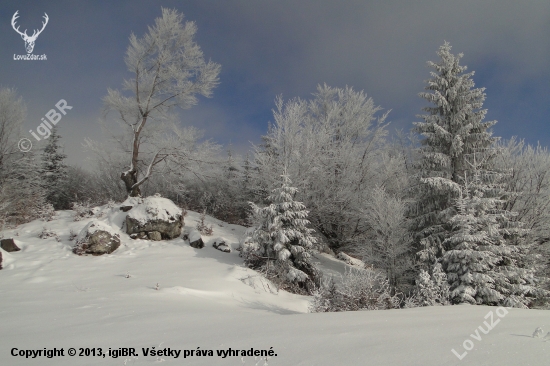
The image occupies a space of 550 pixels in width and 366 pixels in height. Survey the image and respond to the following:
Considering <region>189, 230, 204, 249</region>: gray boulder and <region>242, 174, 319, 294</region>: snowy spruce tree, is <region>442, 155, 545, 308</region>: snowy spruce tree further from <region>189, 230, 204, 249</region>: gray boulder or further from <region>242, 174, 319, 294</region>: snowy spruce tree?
<region>189, 230, 204, 249</region>: gray boulder

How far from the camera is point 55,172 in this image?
72.1 ft

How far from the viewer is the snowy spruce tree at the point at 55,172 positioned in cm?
A: 2142

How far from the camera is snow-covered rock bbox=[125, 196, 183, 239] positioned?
11820 mm

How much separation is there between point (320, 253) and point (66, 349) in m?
14.9

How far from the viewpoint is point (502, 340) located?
2824 millimetres

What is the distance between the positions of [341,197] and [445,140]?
587 cm

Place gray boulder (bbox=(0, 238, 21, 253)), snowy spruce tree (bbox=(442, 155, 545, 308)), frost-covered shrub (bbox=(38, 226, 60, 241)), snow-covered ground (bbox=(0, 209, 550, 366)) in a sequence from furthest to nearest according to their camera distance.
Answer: frost-covered shrub (bbox=(38, 226, 60, 241)) → gray boulder (bbox=(0, 238, 21, 253)) → snowy spruce tree (bbox=(442, 155, 545, 308)) → snow-covered ground (bbox=(0, 209, 550, 366))

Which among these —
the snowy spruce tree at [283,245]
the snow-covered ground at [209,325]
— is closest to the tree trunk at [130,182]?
the snow-covered ground at [209,325]

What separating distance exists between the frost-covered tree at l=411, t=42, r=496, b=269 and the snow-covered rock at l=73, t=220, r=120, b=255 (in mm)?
12310

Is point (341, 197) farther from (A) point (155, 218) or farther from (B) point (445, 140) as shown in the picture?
(A) point (155, 218)

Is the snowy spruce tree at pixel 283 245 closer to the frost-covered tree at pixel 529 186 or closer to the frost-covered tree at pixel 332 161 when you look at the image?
the frost-covered tree at pixel 332 161

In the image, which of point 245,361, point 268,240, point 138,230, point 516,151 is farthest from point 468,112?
point 138,230

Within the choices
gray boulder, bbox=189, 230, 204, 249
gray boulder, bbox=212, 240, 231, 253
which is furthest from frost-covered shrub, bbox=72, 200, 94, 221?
gray boulder, bbox=212, 240, 231, 253

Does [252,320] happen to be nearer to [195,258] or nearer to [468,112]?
[195,258]
